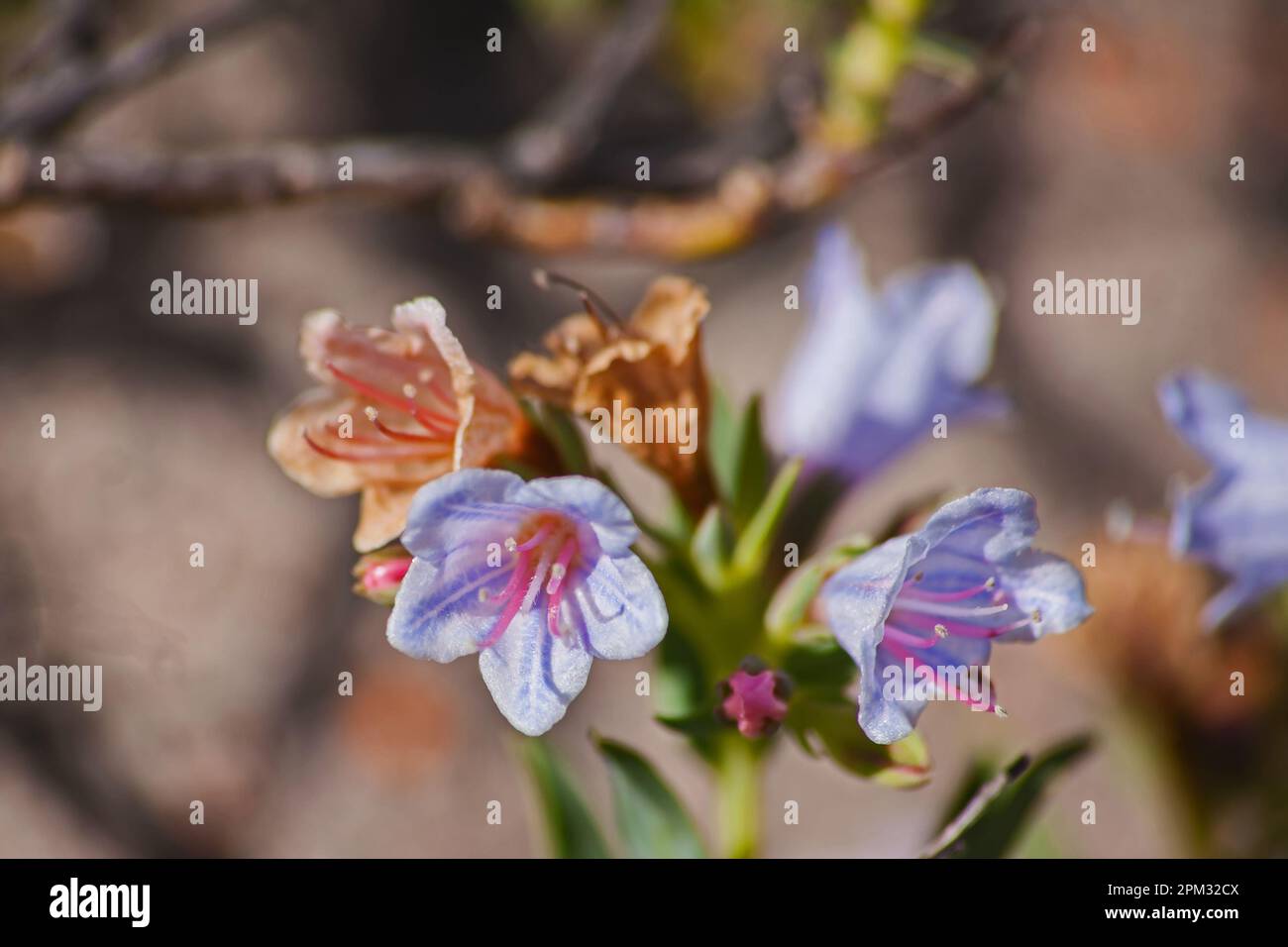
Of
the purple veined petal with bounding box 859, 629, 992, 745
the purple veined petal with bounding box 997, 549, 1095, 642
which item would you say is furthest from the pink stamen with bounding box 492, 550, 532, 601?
the purple veined petal with bounding box 997, 549, 1095, 642

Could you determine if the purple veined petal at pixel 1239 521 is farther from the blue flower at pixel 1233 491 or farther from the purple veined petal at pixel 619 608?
the purple veined petal at pixel 619 608

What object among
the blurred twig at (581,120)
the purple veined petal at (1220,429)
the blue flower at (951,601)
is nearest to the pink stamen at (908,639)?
the blue flower at (951,601)

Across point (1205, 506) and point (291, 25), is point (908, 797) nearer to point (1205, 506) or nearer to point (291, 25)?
point (1205, 506)

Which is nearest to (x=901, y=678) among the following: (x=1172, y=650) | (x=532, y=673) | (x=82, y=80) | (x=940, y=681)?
(x=940, y=681)

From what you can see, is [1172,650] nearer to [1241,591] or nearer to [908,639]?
[1241,591]

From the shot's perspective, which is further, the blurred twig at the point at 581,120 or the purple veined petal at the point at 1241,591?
the blurred twig at the point at 581,120

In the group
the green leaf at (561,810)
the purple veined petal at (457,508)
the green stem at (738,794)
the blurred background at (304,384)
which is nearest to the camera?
the purple veined petal at (457,508)

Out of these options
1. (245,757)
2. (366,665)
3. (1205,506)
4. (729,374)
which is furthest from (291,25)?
(1205,506)
